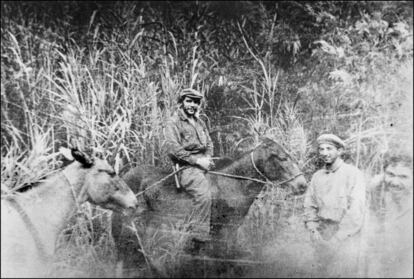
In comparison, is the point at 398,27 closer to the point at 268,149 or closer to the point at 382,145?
the point at 382,145

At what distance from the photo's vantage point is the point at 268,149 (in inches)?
193

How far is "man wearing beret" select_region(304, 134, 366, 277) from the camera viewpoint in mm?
4684

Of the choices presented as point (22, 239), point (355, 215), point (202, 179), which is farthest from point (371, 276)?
point (22, 239)

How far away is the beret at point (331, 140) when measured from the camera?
4863 mm

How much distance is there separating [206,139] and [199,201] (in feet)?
1.73

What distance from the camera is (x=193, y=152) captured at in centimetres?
488

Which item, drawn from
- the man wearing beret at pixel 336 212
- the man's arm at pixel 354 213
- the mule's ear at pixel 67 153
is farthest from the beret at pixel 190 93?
the man's arm at pixel 354 213

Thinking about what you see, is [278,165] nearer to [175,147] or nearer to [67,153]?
[175,147]

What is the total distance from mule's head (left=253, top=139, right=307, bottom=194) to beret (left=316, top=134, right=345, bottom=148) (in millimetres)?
293

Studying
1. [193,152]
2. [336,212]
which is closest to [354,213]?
[336,212]

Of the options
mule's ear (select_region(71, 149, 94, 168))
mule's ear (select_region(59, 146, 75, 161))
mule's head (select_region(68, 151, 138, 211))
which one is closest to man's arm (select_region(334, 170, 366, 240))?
mule's head (select_region(68, 151, 138, 211))

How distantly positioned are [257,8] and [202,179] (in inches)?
61.1

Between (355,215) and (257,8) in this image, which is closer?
(355,215)

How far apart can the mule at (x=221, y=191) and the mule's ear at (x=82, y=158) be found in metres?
0.35
